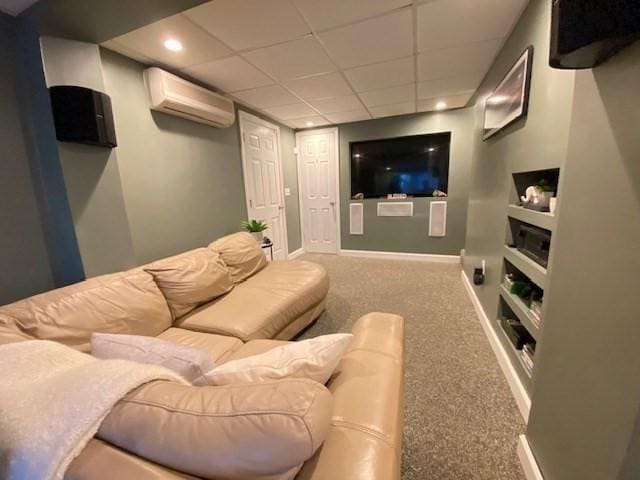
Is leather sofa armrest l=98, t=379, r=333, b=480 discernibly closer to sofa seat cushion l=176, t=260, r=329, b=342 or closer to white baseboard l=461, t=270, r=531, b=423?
sofa seat cushion l=176, t=260, r=329, b=342

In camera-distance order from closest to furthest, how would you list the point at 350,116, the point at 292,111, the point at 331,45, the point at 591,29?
1. the point at 591,29
2. the point at 331,45
3. the point at 292,111
4. the point at 350,116

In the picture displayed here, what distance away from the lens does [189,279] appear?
5.68ft

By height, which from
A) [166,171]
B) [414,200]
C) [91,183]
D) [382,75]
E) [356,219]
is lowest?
[356,219]

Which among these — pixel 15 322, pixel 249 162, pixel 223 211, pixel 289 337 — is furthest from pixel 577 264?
pixel 249 162

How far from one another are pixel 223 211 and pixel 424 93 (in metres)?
2.76

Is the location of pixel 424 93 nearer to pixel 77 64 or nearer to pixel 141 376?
pixel 77 64

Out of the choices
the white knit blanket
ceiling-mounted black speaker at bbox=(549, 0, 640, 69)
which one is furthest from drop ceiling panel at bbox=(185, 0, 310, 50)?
the white knit blanket

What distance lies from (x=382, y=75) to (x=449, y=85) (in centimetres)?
88

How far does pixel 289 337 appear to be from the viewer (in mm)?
1926

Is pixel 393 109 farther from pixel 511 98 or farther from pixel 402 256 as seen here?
pixel 402 256

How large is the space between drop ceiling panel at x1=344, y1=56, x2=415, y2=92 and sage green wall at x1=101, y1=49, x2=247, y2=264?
1.58m

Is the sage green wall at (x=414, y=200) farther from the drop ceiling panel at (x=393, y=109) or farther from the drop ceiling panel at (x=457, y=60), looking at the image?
the drop ceiling panel at (x=457, y=60)

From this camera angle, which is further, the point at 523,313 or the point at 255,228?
the point at 255,228

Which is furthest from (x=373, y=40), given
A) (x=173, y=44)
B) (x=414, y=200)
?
(x=414, y=200)
